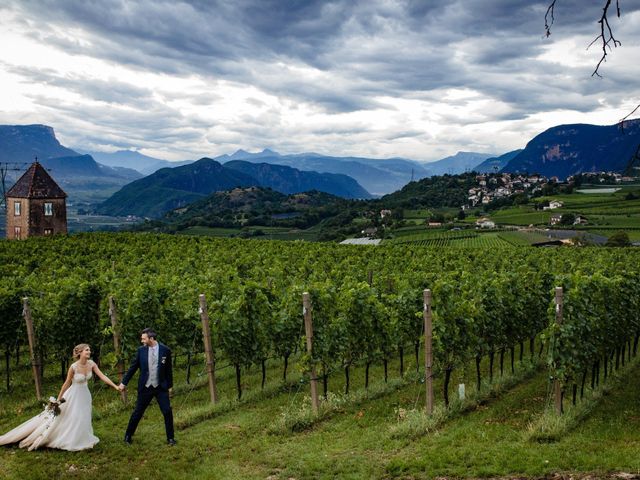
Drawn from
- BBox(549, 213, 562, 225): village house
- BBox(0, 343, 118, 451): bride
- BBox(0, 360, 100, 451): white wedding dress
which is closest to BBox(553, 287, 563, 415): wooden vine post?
BBox(0, 343, 118, 451): bride

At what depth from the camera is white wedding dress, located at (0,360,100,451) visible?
31.8 feet

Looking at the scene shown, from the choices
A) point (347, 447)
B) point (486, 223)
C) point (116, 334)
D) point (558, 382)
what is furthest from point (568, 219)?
point (347, 447)

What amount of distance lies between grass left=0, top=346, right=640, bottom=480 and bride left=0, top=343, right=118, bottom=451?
182mm

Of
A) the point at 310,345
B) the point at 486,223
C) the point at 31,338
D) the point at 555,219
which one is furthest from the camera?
the point at 486,223

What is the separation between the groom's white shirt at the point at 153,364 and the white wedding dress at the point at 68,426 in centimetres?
107

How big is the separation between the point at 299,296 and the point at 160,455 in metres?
6.15

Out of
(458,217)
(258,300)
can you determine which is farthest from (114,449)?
(458,217)

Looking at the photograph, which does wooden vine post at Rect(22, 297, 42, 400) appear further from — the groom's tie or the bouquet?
the groom's tie

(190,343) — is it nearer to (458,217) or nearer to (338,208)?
(458,217)

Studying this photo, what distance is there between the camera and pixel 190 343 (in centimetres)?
1609

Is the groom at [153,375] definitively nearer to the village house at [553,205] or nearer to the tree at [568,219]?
the tree at [568,219]

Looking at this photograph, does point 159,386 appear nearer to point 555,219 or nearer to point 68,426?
point 68,426

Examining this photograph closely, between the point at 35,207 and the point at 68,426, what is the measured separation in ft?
181

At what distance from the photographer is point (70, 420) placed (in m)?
9.75
